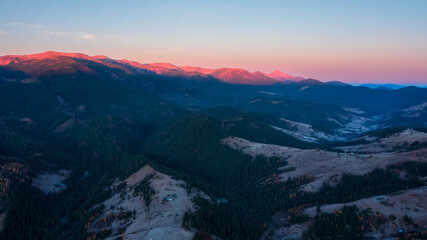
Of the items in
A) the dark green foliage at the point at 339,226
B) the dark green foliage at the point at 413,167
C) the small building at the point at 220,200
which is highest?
the dark green foliage at the point at 413,167

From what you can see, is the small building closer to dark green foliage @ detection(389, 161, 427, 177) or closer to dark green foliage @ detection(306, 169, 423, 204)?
dark green foliage @ detection(306, 169, 423, 204)

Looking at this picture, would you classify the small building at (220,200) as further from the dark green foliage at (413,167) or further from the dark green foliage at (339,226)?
the dark green foliage at (413,167)

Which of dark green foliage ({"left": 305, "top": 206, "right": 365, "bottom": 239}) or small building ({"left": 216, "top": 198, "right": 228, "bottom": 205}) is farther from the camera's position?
small building ({"left": 216, "top": 198, "right": 228, "bottom": 205})

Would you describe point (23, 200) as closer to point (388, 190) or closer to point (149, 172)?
point (149, 172)

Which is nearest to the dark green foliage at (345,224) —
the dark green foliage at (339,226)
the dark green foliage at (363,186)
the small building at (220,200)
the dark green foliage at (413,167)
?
the dark green foliage at (339,226)

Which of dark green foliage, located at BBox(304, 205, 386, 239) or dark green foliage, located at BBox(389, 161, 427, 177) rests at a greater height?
dark green foliage, located at BBox(389, 161, 427, 177)

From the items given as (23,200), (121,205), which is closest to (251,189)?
(121,205)

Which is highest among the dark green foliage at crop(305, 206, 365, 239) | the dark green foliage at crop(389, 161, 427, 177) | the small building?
the dark green foliage at crop(389, 161, 427, 177)

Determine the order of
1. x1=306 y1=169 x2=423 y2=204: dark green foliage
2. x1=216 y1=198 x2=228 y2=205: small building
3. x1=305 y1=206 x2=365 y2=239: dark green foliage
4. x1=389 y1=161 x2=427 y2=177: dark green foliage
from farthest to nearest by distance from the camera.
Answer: x1=216 y1=198 x2=228 y2=205: small building < x1=389 y1=161 x2=427 y2=177: dark green foliage < x1=306 y1=169 x2=423 y2=204: dark green foliage < x1=305 y1=206 x2=365 y2=239: dark green foliage

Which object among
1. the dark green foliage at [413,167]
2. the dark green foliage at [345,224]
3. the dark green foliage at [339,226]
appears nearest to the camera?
the dark green foliage at [339,226]

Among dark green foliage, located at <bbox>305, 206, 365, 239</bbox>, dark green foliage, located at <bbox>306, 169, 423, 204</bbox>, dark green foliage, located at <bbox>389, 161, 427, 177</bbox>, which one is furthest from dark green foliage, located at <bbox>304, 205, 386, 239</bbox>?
dark green foliage, located at <bbox>389, 161, 427, 177</bbox>

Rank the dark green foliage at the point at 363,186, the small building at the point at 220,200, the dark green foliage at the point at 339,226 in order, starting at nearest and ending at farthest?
1. the dark green foliage at the point at 339,226
2. the dark green foliage at the point at 363,186
3. the small building at the point at 220,200
